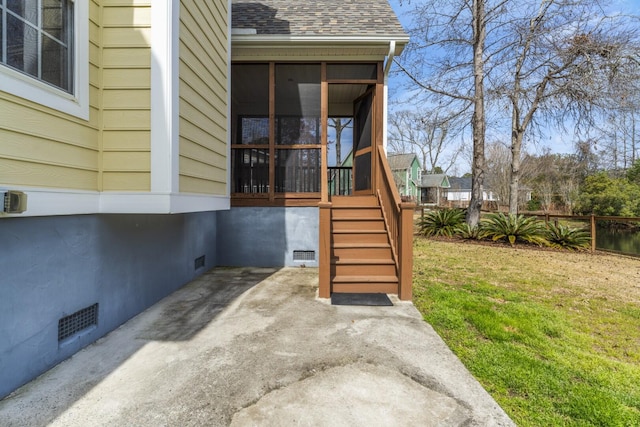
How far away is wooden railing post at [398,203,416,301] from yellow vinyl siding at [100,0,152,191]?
2.79 m

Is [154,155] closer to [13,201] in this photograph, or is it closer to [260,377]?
[13,201]

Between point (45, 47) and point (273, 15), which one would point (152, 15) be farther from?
point (273, 15)

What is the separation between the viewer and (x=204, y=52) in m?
3.43

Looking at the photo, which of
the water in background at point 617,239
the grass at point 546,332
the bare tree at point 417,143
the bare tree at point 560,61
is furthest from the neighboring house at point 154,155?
the bare tree at point 417,143

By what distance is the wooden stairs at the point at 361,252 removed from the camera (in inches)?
142

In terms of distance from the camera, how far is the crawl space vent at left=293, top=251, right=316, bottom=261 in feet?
17.5

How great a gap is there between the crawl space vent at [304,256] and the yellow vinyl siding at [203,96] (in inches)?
72.0

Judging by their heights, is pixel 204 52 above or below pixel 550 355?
above

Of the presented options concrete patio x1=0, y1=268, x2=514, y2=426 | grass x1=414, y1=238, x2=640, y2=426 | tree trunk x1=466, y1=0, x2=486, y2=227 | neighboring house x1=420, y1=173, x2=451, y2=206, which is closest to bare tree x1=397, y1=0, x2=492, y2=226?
tree trunk x1=466, y1=0, x2=486, y2=227

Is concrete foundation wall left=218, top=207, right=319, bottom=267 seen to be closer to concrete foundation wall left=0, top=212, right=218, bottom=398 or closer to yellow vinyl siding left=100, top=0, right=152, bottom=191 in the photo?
concrete foundation wall left=0, top=212, right=218, bottom=398

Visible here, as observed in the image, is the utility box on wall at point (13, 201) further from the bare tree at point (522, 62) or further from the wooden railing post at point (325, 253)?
the bare tree at point (522, 62)

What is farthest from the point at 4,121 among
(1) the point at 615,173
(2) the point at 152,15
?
(1) the point at 615,173

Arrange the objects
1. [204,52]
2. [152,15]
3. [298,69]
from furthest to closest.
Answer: [298,69]
[204,52]
[152,15]

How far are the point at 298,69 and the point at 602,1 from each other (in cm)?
1001
